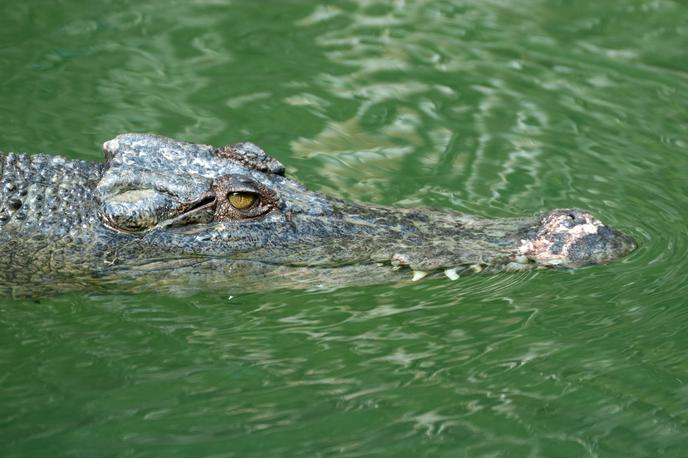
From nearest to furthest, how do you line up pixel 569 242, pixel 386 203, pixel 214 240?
1. pixel 569 242
2. pixel 214 240
3. pixel 386 203

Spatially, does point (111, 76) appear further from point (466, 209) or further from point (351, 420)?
point (351, 420)

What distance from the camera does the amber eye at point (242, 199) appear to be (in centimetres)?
607

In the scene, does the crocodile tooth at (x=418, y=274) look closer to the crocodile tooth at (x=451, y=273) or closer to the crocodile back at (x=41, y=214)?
the crocodile tooth at (x=451, y=273)

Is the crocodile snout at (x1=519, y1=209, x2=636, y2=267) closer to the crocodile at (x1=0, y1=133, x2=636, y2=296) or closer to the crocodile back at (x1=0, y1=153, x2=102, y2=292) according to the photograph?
the crocodile at (x1=0, y1=133, x2=636, y2=296)

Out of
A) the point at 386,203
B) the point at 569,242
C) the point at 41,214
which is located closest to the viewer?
the point at 569,242

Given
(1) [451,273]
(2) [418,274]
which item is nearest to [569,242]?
(1) [451,273]

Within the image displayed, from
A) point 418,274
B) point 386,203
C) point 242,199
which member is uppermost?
point 242,199

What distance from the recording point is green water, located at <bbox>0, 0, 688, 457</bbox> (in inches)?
194

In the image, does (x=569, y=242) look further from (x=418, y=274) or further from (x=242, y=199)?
(x=242, y=199)

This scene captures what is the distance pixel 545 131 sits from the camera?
8227mm

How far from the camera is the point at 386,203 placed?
7109mm

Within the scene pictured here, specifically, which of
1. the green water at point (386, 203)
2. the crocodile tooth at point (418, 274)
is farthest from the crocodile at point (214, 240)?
the green water at point (386, 203)

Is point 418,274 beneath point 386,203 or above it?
above

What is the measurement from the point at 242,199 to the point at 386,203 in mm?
1313
